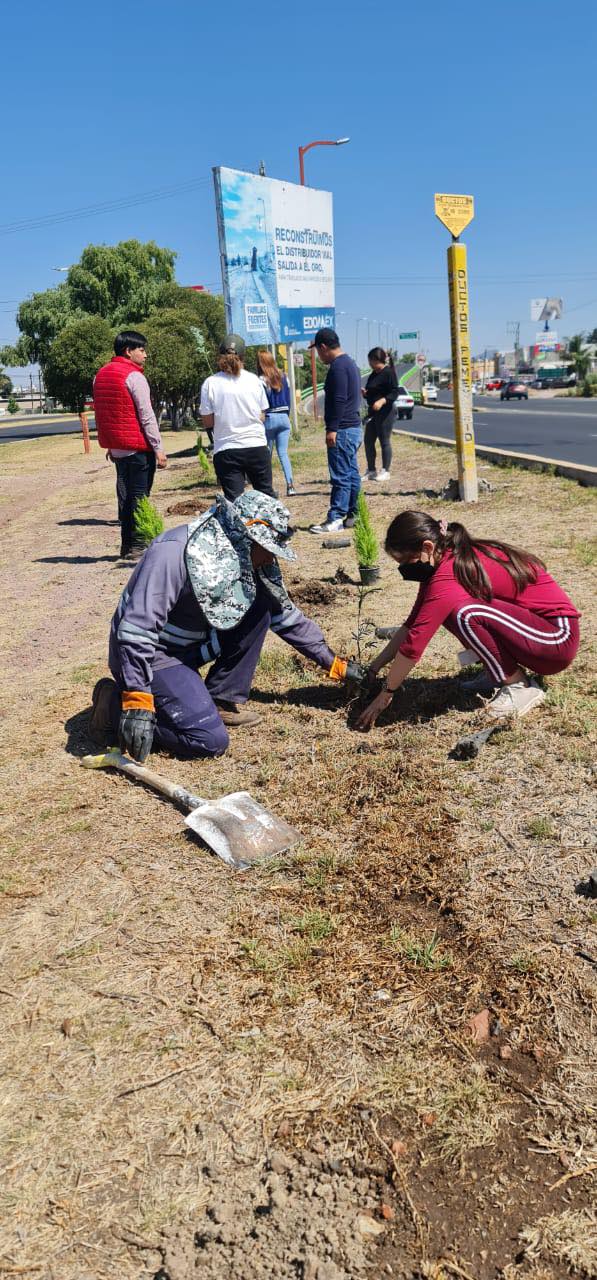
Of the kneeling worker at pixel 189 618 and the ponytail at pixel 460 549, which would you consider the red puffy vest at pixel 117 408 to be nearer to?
the kneeling worker at pixel 189 618

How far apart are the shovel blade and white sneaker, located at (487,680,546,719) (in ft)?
3.85

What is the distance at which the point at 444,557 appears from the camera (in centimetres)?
382

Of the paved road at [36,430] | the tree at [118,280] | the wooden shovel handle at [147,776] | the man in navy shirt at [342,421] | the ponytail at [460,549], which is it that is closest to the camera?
the wooden shovel handle at [147,776]

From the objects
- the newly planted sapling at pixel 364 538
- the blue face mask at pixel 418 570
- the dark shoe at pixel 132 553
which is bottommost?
the dark shoe at pixel 132 553

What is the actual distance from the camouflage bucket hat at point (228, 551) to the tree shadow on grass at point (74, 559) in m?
4.70

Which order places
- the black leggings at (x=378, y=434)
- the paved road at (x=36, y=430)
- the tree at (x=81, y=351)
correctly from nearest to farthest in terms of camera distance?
the black leggings at (x=378, y=434) → the tree at (x=81, y=351) → the paved road at (x=36, y=430)

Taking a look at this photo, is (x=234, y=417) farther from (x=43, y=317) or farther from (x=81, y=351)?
(x=43, y=317)

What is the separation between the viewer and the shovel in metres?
3.13

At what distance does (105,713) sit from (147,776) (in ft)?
1.46

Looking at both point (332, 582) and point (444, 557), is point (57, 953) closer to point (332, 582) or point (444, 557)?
point (444, 557)

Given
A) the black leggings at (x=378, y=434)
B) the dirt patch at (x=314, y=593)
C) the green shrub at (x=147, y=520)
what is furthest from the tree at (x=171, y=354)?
the dirt patch at (x=314, y=593)

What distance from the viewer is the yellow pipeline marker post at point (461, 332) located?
30.2 ft

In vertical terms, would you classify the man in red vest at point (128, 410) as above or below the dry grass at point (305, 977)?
above

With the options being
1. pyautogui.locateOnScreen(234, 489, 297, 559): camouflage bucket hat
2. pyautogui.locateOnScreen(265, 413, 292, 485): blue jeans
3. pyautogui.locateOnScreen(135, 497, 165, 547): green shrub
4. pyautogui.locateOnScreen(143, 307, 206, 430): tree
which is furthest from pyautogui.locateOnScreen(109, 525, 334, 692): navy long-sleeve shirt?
pyautogui.locateOnScreen(143, 307, 206, 430): tree
